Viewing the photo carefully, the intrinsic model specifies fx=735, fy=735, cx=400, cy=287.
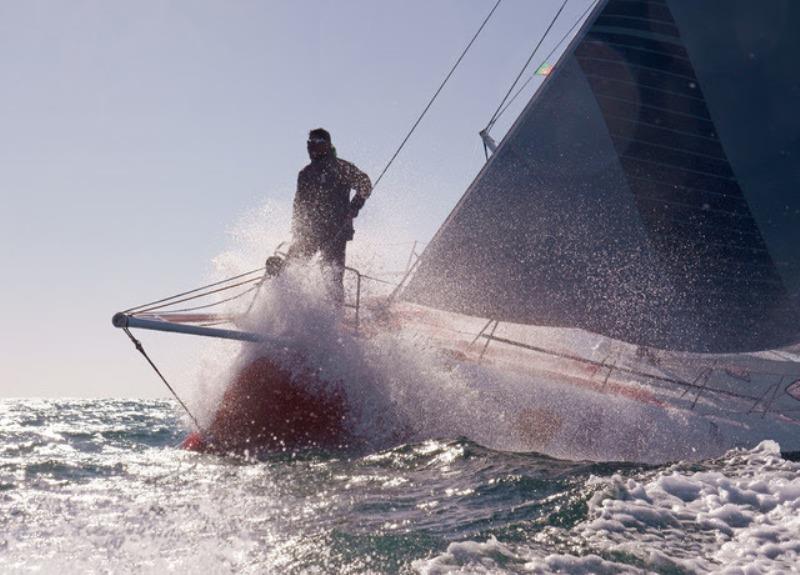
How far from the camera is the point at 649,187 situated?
7453 mm

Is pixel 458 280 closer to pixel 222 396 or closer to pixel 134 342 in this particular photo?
pixel 222 396

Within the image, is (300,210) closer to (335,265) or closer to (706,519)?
(335,265)

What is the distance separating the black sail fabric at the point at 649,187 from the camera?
7.16 meters

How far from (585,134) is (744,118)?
5.58ft

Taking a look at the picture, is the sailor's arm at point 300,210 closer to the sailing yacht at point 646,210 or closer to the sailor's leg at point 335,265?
the sailor's leg at point 335,265

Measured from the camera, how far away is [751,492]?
343 cm

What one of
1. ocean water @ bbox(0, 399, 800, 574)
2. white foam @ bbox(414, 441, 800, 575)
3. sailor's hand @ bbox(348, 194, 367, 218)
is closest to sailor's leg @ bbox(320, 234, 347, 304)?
sailor's hand @ bbox(348, 194, 367, 218)

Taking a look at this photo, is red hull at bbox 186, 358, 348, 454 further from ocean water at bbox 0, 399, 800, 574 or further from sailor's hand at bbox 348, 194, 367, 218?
sailor's hand at bbox 348, 194, 367, 218

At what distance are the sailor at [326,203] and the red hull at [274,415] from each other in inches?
45.0

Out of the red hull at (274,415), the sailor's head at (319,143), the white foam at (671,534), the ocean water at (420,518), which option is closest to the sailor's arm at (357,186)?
the sailor's head at (319,143)

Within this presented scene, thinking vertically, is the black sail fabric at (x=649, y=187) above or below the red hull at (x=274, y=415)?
above

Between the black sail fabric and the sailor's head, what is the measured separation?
1.35m

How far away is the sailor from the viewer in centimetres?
690

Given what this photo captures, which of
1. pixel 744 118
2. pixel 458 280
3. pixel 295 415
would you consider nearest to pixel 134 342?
pixel 295 415
